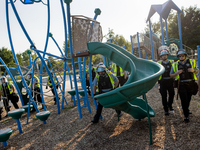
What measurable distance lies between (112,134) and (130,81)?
52.8 inches

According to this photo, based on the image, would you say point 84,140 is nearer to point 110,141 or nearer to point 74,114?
point 110,141

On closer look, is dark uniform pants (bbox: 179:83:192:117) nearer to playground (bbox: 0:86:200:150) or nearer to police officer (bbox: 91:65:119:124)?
playground (bbox: 0:86:200:150)

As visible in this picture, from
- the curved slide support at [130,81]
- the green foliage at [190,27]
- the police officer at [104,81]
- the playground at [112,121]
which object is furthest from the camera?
the green foliage at [190,27]

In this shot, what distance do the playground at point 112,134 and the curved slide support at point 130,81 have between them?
436mm

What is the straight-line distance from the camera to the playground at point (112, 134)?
2958mm

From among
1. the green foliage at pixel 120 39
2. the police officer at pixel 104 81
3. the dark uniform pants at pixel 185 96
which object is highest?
the green foliage at pixel 120 39

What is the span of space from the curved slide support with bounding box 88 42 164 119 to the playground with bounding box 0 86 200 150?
0.44 m

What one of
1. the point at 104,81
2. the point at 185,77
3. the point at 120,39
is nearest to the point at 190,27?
the point at 120,39

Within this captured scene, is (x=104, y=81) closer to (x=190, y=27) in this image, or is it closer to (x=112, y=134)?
(x=112, y=134)

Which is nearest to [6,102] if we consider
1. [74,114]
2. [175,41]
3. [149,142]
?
[74,114]

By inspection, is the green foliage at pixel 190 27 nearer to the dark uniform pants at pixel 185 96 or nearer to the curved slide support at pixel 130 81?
the dark uniform pants at pixel 185 96

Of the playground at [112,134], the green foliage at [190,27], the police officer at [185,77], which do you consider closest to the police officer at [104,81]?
the playground at [112,134]

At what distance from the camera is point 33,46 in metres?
4.58

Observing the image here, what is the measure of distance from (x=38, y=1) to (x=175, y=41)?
7478 mm
